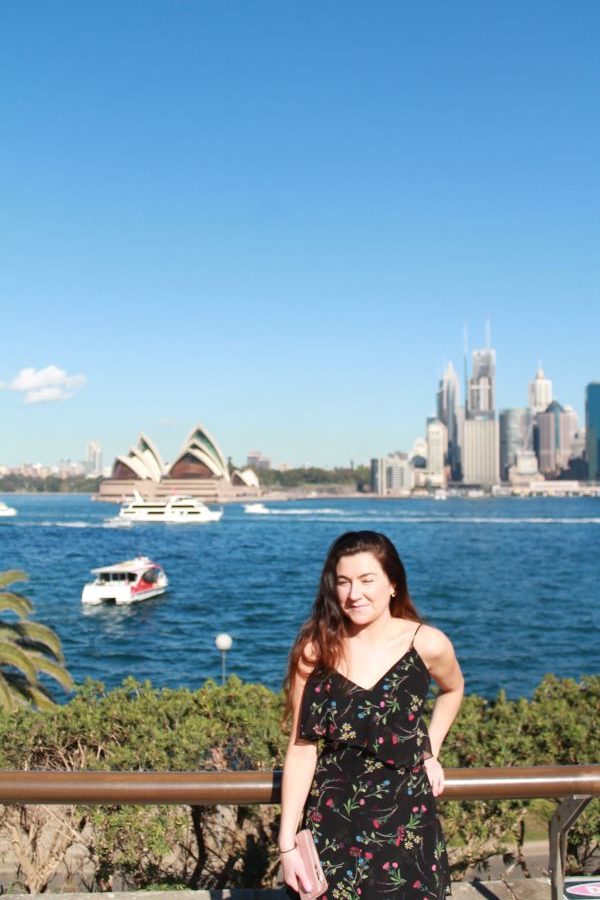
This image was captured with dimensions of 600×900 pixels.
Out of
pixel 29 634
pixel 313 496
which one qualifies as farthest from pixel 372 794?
pixel 313 496

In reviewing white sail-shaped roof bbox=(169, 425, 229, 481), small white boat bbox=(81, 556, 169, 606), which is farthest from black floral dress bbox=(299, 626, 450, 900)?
white sail-shaped roof bbox=(169, 425, 229, 481)

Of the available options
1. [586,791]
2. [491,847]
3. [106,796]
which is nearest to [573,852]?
[491,847]

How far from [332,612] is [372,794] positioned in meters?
0.31

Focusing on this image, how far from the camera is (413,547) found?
42531 mm

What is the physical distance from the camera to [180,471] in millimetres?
89625

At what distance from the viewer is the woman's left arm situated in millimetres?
1535

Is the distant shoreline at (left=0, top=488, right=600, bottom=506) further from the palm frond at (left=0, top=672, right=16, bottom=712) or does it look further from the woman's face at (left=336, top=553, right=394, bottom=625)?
the woman's face at (left=336, top=553, right=394, bottom=625)

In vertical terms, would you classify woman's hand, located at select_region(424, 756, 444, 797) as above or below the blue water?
above

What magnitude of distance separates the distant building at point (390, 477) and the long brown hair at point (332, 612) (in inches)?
5239

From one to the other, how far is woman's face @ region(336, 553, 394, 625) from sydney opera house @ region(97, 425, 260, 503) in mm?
84505

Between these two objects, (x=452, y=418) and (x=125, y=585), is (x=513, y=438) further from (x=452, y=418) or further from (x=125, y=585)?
(x=125, y=585)

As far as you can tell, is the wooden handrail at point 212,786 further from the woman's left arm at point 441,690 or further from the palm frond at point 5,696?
the palm frond at point 5,696

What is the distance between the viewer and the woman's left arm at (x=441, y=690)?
5.04 ft

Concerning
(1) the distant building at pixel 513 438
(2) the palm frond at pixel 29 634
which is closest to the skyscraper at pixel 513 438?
(1) the distant building at pixel 513 438
